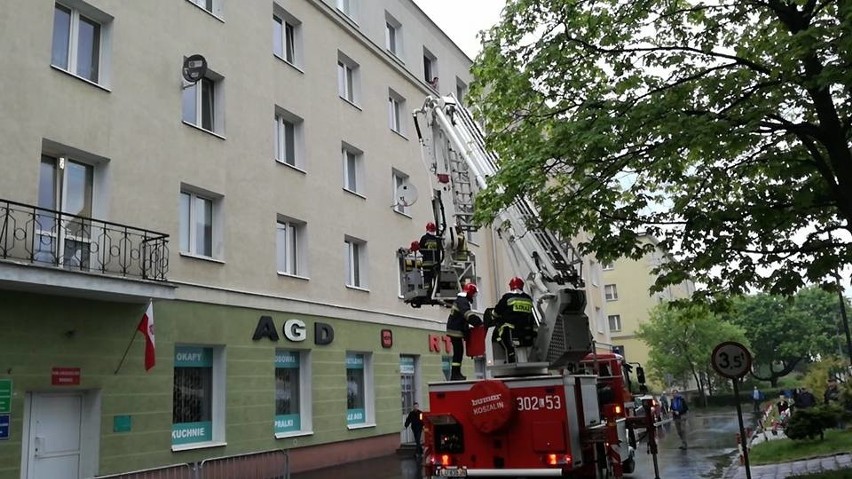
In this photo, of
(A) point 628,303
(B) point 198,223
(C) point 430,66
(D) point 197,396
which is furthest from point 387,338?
(A) point 628,303

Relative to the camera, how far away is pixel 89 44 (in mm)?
13547

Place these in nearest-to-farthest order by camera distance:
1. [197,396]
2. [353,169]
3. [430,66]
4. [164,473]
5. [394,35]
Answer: [164,473], [197,396], [353,169], [394,35], [430,66]

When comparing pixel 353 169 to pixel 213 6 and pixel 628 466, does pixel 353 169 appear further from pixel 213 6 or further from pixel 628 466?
pixel 628 466

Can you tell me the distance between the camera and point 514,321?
32.8ft

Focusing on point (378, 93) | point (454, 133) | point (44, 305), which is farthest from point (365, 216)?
point (44, 305)

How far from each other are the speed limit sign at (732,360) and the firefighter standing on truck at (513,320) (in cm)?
328

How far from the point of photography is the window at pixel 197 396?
46.6ft

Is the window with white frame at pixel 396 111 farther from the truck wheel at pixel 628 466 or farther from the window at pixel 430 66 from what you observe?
the truck wheel at pixel 628 466

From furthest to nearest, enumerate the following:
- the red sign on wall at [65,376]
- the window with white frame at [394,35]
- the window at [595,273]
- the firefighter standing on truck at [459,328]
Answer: the window at [595,273]
the window with white frame at [394,35]
the red sign on wall at [65,376]
the firefighter standing on truck at [459,328]

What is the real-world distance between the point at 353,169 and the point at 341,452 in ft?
27.9

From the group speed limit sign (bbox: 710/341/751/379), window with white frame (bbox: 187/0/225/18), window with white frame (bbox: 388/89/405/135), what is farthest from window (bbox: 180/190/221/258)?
speed limit sign (bbox: 710/341/751/379)

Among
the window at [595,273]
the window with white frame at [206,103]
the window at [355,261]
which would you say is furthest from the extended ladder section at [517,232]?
the window at [595,273]

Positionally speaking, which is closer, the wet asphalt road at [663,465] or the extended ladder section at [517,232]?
the extended ladder section at [517,232]

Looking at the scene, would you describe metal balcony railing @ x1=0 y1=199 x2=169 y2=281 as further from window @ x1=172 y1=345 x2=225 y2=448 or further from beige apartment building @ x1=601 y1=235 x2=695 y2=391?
beige apartment building @ x1=601 y1=235 x2=695 y2=391
